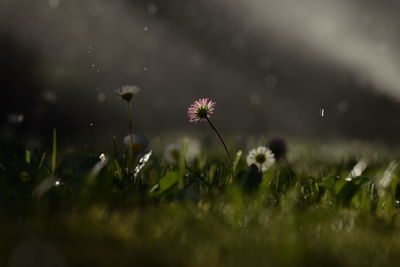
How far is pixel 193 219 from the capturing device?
1.67 m

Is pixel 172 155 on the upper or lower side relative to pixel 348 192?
upper

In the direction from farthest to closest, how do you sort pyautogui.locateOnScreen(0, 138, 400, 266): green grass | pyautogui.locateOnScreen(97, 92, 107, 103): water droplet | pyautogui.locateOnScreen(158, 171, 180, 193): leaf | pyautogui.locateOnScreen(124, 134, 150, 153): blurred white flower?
pyautogui.locateOnScreen(97, 92, 107, 103): water droplet, pyautogui.locateOnScreen(124, 134, 150, 153): blurred white flower, pyautogui.locateOnScreen(158, 171, 180, 193): leaf, pyautogui.locateOnScreen(0, 138, 400, 266): green grass

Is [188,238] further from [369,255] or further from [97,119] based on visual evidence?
[97,119]

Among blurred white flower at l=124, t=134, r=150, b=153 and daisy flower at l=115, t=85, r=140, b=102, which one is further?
blurred white flower at l=124, t=134, r=150, b=153

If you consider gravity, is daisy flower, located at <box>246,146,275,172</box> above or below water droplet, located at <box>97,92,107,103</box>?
below

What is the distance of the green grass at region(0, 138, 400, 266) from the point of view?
4.23 feet

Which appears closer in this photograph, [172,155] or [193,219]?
[193,219]

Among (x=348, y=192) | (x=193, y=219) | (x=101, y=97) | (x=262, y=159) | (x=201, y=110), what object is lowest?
(x=193, y=219)

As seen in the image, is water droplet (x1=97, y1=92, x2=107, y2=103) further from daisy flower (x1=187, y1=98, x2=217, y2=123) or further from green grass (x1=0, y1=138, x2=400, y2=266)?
daisy flower (x1=187, y1=98, x2=217, y2=123)

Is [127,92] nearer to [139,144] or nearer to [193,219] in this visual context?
[139,144]

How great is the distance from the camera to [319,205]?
2.17 meters

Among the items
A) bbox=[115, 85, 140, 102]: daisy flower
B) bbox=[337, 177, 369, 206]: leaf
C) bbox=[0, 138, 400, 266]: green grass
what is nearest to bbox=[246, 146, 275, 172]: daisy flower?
bbox=[0, 138, 400, 266]: green grass

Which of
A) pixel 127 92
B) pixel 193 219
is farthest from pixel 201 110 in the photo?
pixel 193 219

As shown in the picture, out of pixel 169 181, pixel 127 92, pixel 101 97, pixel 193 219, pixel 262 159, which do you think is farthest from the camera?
pixel 101 97
